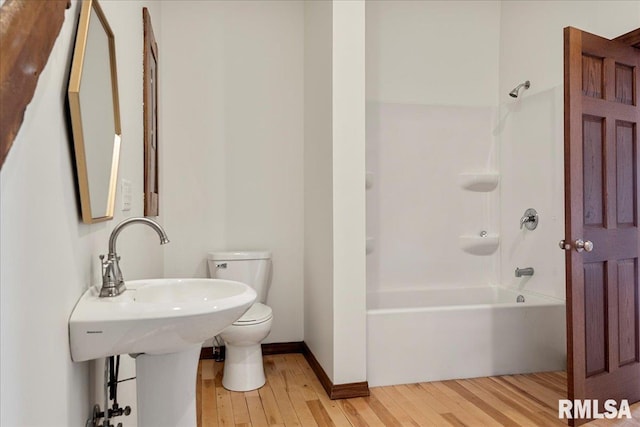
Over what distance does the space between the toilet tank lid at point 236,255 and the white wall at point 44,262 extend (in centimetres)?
156

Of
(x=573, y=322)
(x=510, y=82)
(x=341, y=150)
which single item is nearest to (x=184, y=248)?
(x=341, y=150)

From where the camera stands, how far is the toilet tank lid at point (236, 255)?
3.06 metres

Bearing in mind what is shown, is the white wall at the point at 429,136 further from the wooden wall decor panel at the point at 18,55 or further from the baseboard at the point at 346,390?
the wooden wall decor panel at the point at 18,55

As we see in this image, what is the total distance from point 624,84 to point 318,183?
176cm

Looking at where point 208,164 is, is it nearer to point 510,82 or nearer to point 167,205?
point 167,205

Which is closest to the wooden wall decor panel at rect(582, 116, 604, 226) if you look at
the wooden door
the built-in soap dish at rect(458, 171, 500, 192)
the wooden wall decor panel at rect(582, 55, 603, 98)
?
the wooden door

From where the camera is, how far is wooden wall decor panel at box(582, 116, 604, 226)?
2303 millimetres

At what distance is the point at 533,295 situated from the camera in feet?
10.6

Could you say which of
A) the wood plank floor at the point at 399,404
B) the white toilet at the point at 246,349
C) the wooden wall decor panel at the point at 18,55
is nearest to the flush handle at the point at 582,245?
the wood plank floor at the point at 399,404

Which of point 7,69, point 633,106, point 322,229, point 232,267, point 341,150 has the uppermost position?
point 633,106

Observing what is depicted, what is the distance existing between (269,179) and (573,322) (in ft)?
6.92

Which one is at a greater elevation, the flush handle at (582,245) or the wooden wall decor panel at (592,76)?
the wooden wall decor panel at (592,76)

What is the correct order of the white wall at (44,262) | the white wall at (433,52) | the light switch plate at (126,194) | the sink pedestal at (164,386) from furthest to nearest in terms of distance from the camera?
the white wall at (433,52) → the light switch plate at (126,194) → the sink pedestal at (164,386) → the white wall at (44,262)

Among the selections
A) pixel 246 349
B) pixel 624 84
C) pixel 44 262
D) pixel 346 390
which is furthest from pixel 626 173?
pixel 44 262
